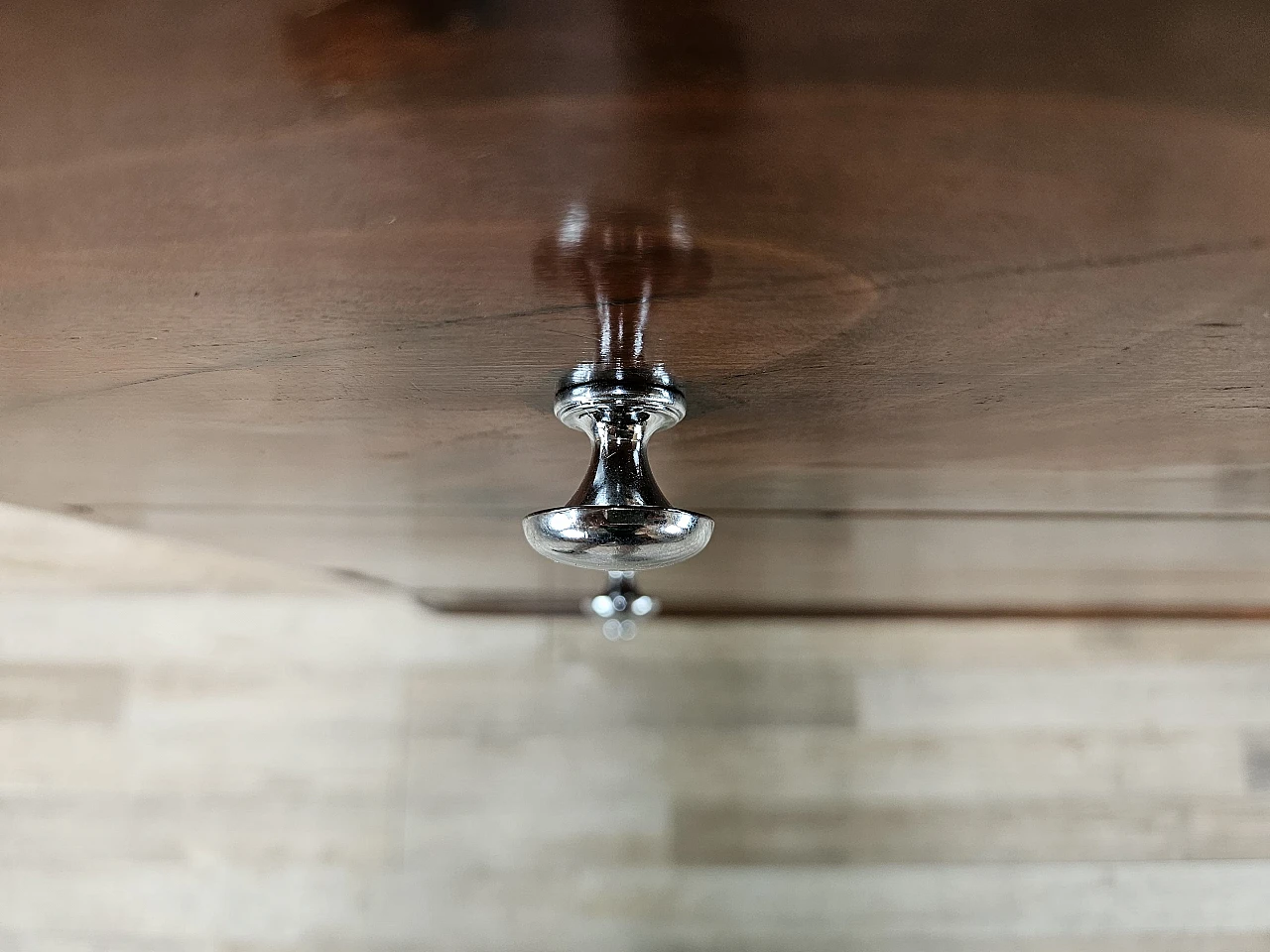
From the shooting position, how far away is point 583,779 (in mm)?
925

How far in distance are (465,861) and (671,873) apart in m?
0.18

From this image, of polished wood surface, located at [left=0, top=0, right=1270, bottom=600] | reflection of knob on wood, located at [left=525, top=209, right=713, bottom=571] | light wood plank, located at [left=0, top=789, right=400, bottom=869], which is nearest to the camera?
polished wood surface, located at [left=0, top=0, right=1270, bottom=600]

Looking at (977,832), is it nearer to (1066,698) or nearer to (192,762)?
(1066,698)

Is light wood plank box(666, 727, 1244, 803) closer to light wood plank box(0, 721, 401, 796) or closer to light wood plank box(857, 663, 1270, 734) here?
light wood plank box(857, 663, 1270, 734)

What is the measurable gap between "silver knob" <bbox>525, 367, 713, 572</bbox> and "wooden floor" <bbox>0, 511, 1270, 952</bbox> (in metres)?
0.69

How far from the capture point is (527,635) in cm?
94

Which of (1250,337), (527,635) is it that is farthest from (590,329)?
(527,635)

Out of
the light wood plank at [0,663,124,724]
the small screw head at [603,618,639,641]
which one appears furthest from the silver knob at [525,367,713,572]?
the light wood plank at [0,663,124,724]

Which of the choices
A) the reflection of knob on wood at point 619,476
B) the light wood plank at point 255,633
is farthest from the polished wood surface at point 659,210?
the light wood plank at point 255,633

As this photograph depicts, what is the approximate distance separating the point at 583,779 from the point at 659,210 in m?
0.83

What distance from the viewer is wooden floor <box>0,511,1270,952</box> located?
90 cm

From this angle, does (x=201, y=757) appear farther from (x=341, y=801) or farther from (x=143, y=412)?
(x=143, y=412)

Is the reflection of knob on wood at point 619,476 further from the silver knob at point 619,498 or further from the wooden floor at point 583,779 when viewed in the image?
the wooden floor at point 583,779

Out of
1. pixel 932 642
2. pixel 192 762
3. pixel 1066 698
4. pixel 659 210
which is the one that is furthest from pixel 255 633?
pixel 659 210
